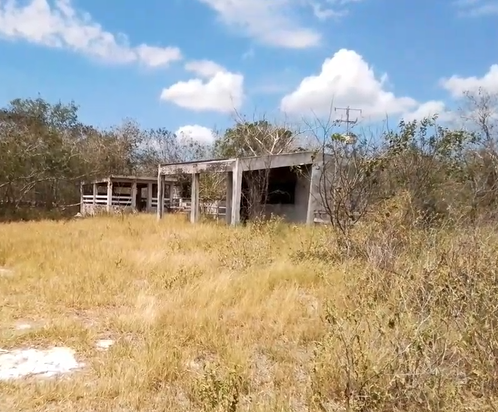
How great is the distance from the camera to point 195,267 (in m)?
7.26

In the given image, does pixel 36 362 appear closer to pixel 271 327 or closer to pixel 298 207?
pixel 271 327

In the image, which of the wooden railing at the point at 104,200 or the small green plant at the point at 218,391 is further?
the wooden railing at the point at 104,200

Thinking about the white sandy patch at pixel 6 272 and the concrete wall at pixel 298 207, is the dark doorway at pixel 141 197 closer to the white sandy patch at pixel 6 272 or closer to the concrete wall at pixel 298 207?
the concrete wall at pixel 298 207

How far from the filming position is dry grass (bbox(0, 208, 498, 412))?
272 cm

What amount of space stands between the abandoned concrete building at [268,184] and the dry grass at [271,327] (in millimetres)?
5960

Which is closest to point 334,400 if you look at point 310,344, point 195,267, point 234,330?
point 310,344

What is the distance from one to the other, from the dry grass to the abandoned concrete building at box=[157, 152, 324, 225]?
596 cm

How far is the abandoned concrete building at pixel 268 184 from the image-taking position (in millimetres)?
13750

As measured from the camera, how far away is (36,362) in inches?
143

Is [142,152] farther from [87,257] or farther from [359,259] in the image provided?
[359,259]

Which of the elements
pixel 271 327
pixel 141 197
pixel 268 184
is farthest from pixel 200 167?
pixel 141 197

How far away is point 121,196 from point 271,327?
874 inches

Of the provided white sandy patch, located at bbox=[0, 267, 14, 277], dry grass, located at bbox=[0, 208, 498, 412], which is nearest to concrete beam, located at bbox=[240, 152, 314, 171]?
dry grass, located at bbox=[0, 208, 498, 412]

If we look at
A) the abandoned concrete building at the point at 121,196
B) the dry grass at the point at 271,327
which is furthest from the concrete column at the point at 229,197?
the abandoned concrete building at the point at 121,196
